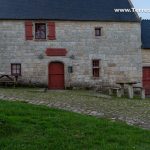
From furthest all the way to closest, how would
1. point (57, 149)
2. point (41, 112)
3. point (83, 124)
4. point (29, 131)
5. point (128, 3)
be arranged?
point (128, 3)
point (41, 112)
point (83, 124)
point (29, 131)
point (57, 149)

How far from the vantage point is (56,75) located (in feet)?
93.3

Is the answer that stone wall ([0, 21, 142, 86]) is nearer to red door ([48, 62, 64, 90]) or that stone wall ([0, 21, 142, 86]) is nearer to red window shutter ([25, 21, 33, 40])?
red window shutter ([25, 21, 33, 40])

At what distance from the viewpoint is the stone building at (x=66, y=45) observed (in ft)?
91.0

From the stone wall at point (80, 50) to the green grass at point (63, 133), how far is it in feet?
52.9

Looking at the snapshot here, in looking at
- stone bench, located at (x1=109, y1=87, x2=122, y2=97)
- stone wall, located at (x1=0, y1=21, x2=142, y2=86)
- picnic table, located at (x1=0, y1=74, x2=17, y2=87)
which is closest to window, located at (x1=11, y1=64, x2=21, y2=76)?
stone wall, located at (x1=0, y1=21, x2=142, y2=86)

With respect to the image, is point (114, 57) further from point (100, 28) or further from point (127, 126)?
point (127, 126)

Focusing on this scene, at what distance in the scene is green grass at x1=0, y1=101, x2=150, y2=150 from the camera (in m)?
8.12

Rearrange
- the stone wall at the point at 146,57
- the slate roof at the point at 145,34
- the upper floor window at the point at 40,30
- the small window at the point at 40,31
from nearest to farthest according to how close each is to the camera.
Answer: the upper floor window at the point at 40,30
the small window at the point at 40,31
the stone wall at the point at 146,57
the slate roof at the point at 145,34

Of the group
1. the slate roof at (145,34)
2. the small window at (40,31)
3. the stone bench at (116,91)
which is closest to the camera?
the stone bench at (116,91)

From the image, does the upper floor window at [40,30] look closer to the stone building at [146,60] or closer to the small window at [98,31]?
the small window at [98,31]

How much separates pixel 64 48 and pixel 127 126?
59.0 feet

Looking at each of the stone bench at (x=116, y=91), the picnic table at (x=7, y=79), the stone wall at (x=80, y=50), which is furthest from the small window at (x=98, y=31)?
the picnic table at (x=7, y=79)

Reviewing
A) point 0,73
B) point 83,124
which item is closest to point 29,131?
point 83,124

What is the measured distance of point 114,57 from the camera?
93.6 feet
